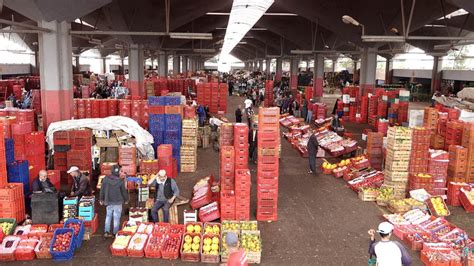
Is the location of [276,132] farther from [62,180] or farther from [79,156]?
[62,180]

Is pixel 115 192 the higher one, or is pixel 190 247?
pixel 115 192

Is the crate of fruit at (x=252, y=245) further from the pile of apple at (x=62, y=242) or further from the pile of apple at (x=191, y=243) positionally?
the pile of apple at (x=62, y=242)

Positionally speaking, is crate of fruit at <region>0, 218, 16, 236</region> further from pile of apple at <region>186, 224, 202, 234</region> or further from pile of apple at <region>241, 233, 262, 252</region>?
pile of apple at <region>241, 233, 262, 252</region>

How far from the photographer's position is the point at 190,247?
8211mm

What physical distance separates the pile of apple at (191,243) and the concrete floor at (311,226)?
354 millimetres

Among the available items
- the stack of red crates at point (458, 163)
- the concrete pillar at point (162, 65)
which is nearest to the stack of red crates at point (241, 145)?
the stack of red crates at point (458, 163)

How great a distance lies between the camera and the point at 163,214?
935cm

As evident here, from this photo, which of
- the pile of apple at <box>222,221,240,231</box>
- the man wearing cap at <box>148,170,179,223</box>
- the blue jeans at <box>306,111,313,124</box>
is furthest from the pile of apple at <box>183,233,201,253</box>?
the blue jeans at <box>306,111,313,124</box>

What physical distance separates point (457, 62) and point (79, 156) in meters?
39.0

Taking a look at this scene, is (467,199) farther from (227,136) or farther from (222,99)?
(222,99)

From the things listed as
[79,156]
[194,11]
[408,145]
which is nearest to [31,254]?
[79,156]

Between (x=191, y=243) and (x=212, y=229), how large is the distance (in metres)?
0.61

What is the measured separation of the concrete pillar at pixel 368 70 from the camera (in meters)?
27.9

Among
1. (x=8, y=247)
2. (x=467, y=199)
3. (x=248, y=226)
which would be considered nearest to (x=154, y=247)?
(x=248, y=226)
